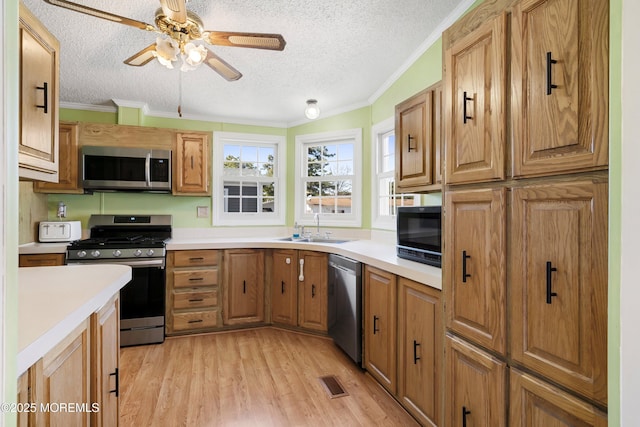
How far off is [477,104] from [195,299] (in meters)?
3.06

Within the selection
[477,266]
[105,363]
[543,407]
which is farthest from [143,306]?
[543,407]

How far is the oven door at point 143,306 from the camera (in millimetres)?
2932

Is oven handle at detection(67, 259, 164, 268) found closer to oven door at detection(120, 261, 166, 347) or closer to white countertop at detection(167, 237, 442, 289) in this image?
oven door at detection(120, 261, 166, 347)

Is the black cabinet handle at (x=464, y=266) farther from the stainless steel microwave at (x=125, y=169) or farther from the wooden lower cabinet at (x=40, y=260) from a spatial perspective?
the wooden lower cabinet at (x=40, y=260)

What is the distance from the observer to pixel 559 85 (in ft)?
2.94

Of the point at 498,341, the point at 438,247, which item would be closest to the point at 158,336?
the point at 438,247

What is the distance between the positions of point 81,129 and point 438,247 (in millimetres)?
3621

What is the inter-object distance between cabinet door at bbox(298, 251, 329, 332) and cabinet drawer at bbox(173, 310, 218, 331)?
91 cm

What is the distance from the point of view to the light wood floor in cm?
189

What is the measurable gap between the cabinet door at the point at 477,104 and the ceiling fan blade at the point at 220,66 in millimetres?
1387

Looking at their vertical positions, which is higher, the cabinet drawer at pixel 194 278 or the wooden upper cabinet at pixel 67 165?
the wooden upper cabinet at pixel 67 165

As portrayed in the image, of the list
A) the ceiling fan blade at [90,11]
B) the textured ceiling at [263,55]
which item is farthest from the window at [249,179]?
the ceiling fan blade at [90,11]

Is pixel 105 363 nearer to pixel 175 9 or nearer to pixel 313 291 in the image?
pixel 175 9

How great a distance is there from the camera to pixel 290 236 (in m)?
4.10
